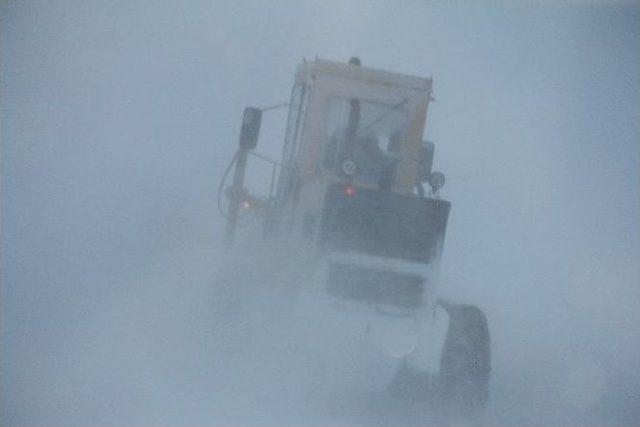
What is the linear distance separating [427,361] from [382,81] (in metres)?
1.88

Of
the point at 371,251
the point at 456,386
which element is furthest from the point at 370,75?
the point at 456,386

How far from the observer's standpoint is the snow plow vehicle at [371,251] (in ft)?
16.4

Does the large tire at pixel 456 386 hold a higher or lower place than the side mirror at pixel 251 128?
lower

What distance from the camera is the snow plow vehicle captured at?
4.99m

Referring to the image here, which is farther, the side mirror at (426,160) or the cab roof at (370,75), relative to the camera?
the side mirror at (426,160)

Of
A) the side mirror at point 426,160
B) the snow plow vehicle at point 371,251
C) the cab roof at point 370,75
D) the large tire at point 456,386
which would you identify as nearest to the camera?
the snow plow vehicle at point 371,251

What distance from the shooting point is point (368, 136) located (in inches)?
226

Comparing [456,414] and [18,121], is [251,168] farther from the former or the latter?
[456,414]

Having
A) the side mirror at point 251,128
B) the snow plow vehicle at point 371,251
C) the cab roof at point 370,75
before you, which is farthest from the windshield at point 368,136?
the side mirror at point 251,128

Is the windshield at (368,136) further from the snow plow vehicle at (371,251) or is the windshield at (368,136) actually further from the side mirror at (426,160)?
the side mirror at (426,160)

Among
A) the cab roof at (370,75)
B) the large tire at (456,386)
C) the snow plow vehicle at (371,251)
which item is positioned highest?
the cab roof at (370,75)

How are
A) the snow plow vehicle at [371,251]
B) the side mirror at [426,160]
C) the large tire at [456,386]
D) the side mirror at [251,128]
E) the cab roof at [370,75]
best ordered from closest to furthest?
the snow plow vehicle at [371,251], the large tire at [456,386], the cab roof at [370,75], the side mirror at [251,128], the side mirror at [426,160]

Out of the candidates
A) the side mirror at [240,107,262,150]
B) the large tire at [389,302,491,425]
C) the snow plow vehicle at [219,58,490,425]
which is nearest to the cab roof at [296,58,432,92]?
the snow plow vehicle at [219,58,490,425]

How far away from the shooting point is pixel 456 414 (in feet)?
18.2
